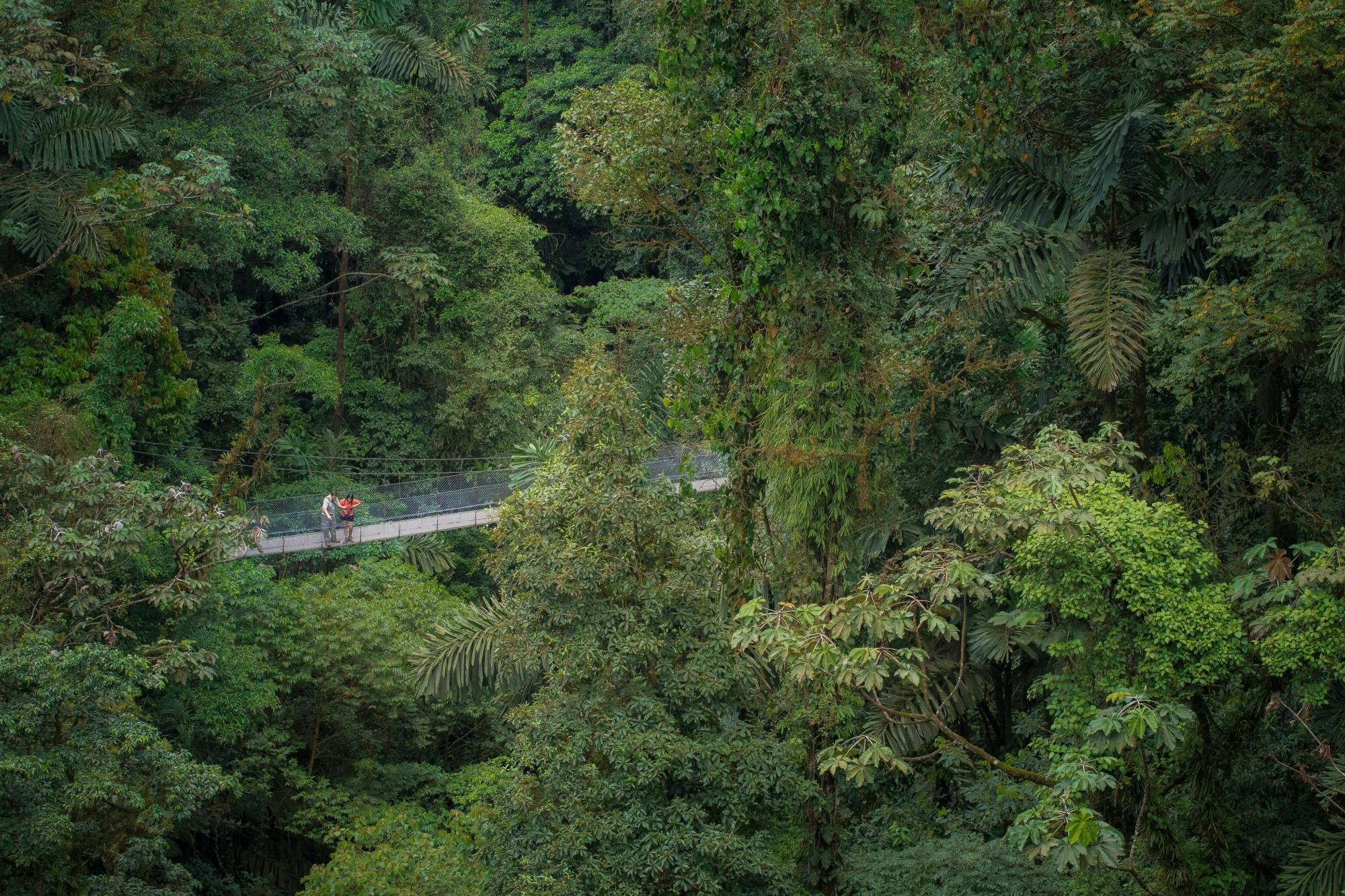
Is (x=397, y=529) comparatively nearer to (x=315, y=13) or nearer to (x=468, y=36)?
(x=315, y=13)

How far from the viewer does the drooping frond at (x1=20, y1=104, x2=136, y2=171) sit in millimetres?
13922

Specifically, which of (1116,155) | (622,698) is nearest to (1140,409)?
(1116,155)

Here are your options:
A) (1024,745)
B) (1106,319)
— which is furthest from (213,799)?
(1106,319)

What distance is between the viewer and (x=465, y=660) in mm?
11719

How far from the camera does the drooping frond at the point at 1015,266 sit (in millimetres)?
9180

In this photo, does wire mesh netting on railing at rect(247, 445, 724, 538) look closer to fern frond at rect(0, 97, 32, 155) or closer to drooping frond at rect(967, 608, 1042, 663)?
fern frond at rect(0, 97, 32, 155)

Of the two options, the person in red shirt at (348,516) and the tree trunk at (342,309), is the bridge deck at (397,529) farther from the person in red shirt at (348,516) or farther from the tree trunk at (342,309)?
the tree trunk at (342,309)

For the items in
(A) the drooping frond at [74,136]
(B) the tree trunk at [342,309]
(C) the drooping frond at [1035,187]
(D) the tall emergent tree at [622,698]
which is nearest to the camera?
(D) the tall emergent tree at [622,698]

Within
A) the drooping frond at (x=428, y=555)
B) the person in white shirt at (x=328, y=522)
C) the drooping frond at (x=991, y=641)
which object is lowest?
the drooping frond at (x=428, y=555)

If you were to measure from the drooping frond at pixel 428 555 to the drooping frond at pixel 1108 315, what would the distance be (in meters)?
13.4

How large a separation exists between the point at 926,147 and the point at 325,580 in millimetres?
10563

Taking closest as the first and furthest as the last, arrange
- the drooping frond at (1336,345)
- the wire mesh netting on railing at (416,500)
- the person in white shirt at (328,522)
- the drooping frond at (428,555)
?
the drooping frond at (1336,345), the wire mesh netting on railing at (416,500), the person in white shirt at (328,522), the drooping frond at (428,555)

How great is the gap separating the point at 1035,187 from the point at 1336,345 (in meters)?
3.00

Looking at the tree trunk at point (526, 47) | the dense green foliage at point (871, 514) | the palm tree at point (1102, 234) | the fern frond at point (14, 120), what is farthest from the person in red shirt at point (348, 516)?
the tree trunk at point (526, 47)
